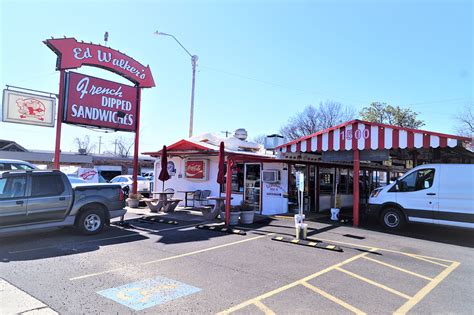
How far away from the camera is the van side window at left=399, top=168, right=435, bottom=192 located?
411 inches

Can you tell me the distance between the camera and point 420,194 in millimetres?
10531

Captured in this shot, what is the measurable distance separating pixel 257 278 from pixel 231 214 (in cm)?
560

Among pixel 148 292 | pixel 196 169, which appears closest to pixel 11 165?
pixel 196 169

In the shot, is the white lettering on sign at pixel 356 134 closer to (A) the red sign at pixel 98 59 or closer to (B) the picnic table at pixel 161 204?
(B) the picnic table at pixel 161 204

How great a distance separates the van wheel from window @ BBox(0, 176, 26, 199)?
35.1 ft

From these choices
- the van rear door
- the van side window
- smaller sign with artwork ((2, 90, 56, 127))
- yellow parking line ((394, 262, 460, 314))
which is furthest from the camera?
smaller sign with artwork ((2, 90, 56, 127))

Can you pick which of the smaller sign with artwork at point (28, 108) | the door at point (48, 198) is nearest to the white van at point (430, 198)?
the door at point (48, 198)

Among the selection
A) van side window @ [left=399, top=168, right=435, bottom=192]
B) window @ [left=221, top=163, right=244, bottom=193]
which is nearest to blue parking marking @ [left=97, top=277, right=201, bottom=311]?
van side window @ [left=399, top=168, right=435, bottom=192]

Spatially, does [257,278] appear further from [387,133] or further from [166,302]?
[387,133]

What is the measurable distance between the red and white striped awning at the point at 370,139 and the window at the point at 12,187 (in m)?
8.85

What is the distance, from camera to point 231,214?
11453 mm

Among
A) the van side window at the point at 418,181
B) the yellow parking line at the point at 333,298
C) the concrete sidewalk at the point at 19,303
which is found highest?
the van side window at the point at 418,181

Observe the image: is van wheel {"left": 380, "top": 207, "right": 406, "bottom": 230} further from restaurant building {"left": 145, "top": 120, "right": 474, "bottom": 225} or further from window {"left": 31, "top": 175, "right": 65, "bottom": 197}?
window {"left": 31, "top": 175, "right": 65, "bottom": 197}

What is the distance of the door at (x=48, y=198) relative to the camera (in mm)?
8539
